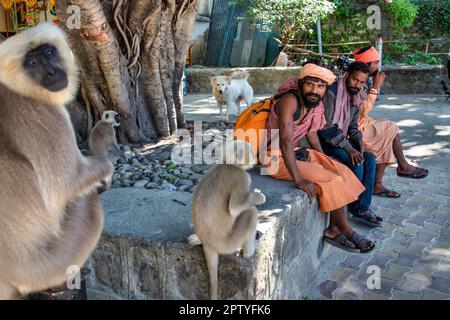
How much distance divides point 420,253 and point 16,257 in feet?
9.70

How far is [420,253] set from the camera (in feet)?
11.8

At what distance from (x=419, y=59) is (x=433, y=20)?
1.70 metres

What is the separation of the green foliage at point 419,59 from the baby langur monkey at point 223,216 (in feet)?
38.8

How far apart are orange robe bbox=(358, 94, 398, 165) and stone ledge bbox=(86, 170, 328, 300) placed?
1.72 metres

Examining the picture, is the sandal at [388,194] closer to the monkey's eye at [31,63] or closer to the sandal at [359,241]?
the sandal at [359,241]

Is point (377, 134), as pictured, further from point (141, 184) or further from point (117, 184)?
point (117, 184)

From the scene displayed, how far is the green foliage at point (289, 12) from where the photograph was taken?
1169 centimetres

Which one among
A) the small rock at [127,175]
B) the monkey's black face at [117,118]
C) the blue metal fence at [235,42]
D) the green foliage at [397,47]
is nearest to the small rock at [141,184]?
the small rock at [127,175]

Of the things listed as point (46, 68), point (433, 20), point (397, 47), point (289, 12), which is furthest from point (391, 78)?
point (46, 68)

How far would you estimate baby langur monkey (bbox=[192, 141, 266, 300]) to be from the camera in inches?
96.3

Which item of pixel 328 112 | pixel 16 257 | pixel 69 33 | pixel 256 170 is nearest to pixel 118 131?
pixel 69 33

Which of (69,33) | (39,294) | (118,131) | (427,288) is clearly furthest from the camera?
(118,131)

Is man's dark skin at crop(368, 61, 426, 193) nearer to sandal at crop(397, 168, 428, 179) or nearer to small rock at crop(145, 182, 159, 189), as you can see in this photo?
sandal at crop(397, 168, 428, 179)

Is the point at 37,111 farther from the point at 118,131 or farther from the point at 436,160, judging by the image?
the point at 436,160
